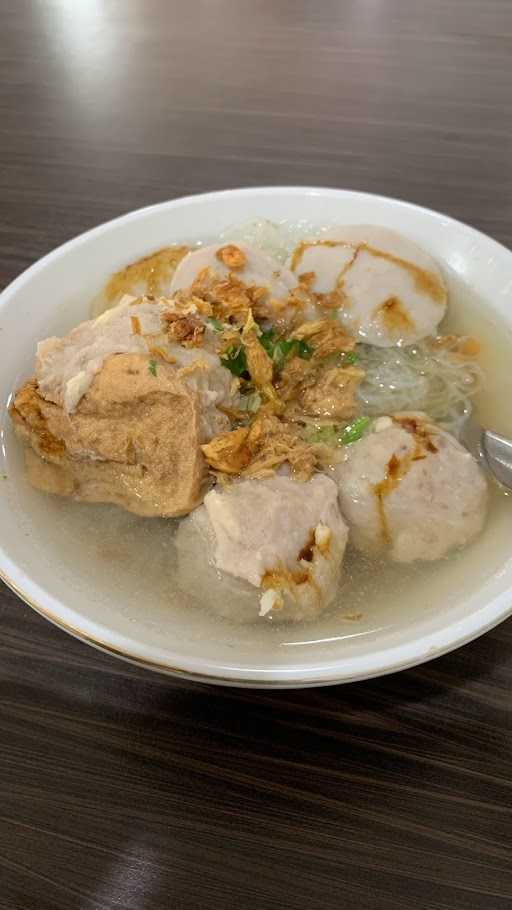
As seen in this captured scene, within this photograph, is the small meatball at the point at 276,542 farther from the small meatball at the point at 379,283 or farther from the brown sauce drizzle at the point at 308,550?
the small meatball at the point at 379,283

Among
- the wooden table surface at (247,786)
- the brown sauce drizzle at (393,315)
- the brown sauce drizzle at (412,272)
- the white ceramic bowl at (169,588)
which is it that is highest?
the brown sauce drizzle at (412,272)

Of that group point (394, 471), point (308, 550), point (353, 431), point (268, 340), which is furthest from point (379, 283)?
point (308, 550)

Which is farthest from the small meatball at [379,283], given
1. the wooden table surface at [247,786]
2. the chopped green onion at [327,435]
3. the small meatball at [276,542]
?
the wooden table surface at [247,786]

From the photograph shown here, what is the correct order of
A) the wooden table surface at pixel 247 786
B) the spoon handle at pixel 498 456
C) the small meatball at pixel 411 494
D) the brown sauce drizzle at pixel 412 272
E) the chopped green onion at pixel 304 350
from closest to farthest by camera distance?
the wooden table surface at pixel 247 786 → the small meatball at pixel 411 494 → the spoon handle at pixel 498 456 → the chopped green onion at pixel 304 350 → the brown sauce drizzle at pixel 412 272

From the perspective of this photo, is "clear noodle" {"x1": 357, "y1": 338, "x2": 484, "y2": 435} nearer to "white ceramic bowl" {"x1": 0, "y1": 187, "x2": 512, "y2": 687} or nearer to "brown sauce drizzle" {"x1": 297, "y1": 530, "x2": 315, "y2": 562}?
"white ceramic bowl" {"x1": 0, "y1": 187, "x2": 512, "y2": 687}

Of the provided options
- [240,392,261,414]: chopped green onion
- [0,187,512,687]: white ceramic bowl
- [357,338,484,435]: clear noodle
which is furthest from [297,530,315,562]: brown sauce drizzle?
[357,338,484,435]: clear noodle

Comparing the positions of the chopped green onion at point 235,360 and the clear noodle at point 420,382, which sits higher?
the chopped green onion at point 235,360

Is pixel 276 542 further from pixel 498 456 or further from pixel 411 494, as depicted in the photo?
pixel 498 456
